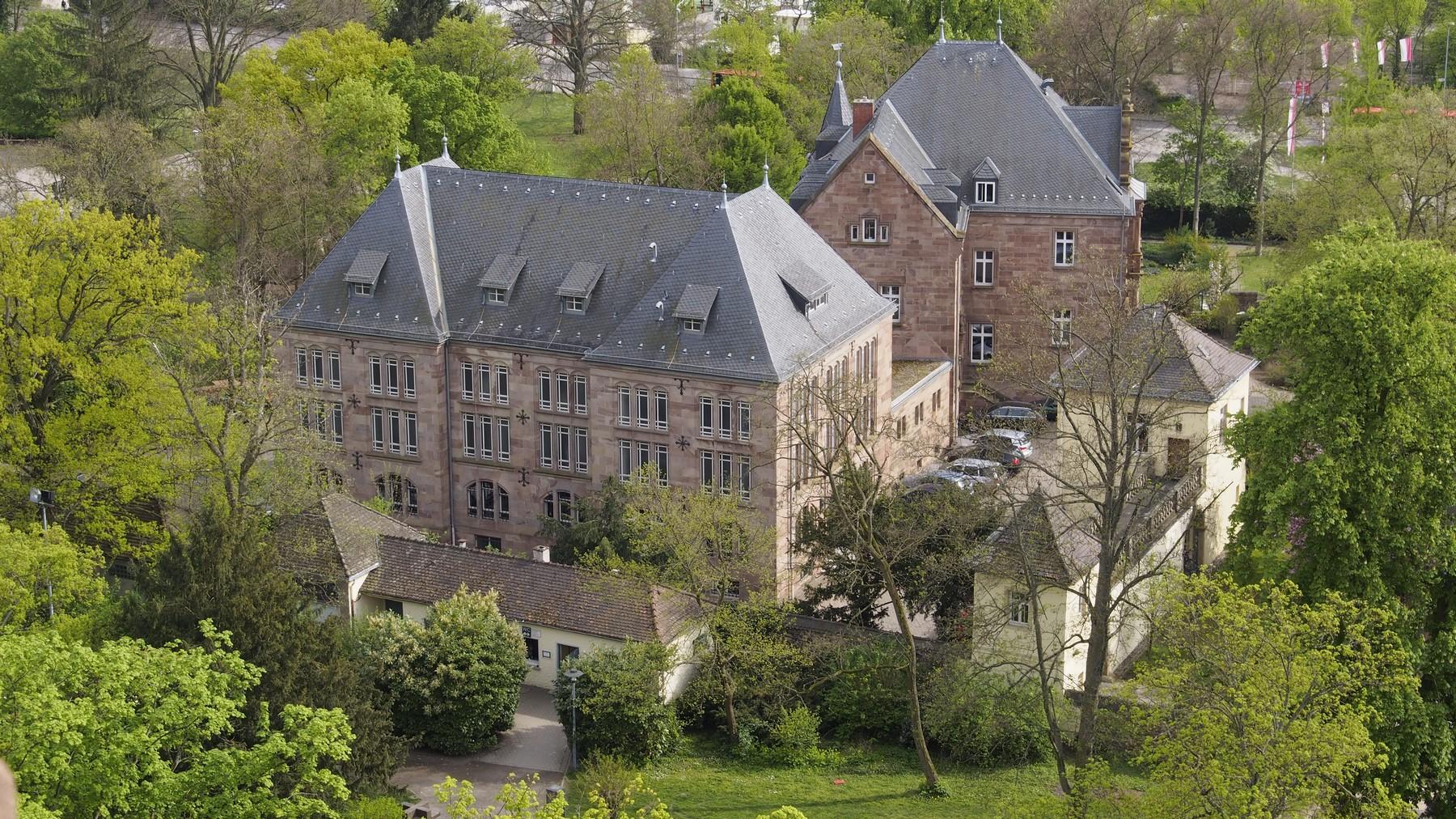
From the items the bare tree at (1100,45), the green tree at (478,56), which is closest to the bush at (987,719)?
the green tree at (478,56)

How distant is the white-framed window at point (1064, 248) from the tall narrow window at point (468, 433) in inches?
1073

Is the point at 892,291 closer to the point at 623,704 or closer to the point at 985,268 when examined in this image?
the point at 985,268

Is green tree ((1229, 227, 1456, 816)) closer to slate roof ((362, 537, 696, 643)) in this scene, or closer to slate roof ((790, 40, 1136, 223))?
slate roof ((362, 537, 696, 643))

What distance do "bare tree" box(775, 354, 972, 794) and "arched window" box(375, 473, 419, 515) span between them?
15.6 meters

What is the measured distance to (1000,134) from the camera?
289 ft

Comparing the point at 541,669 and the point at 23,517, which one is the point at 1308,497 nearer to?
the point at 541,669

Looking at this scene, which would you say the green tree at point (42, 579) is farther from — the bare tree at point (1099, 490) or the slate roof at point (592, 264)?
the bare tree at point (1099, 490)

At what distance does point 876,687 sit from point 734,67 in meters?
72.0

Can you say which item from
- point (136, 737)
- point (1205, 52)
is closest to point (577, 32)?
point (1205, 52)

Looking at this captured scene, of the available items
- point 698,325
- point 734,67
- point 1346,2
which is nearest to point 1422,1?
point 1346,2

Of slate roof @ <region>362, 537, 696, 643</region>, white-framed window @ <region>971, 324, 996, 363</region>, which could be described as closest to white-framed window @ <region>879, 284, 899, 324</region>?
white-framed window @ <region>971, 324, 996, 363</region>

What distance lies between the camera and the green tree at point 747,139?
346 feet

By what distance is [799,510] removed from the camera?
70.5 meters

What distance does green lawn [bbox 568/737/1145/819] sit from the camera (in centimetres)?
5666
